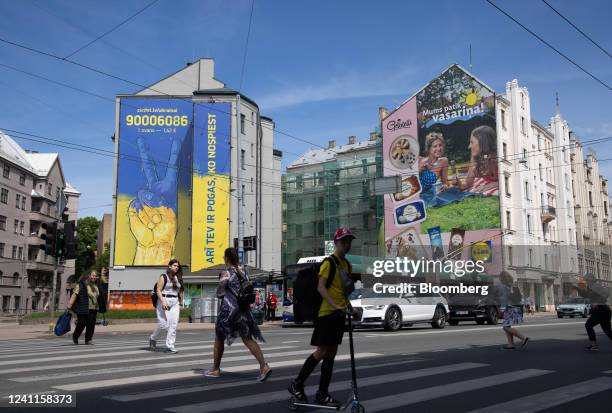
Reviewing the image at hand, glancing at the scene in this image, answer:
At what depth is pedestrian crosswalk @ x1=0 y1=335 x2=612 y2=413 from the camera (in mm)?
6348

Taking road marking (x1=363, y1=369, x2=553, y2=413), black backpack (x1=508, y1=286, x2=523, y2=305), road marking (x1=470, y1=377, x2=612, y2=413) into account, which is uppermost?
black backpack (x1=508, y1=286, x2=523, y2=305)

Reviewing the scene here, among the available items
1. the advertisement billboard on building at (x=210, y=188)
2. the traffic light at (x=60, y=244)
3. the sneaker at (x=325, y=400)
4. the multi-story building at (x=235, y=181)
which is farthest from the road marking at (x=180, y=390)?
the advertisement billboard on building at (x=210, y=188)

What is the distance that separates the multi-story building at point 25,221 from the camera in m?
59.2

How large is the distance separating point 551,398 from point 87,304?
34.6ft

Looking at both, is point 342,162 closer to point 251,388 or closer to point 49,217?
point 49,217

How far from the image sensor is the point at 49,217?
68.3 m

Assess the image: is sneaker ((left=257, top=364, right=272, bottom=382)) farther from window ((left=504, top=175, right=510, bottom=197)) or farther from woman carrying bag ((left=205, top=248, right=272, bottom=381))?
window ((left=504, top=175, right=510, bottom=197))

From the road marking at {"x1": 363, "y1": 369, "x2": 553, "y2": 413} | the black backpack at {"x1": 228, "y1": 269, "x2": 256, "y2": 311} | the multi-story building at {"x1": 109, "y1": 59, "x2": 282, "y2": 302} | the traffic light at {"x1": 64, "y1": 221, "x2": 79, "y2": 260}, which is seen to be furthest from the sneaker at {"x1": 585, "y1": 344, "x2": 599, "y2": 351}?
the multi-story building at {"x1": 109, "y1": 59, "x2": 282, "y2": 302}

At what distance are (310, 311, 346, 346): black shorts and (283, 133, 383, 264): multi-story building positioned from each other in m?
52.3

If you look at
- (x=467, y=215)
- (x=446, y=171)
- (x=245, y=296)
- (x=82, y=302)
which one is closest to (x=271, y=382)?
(x=245, y=296)

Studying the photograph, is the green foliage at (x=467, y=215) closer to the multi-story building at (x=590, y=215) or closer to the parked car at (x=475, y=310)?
the multi-story building at (x=590, y=215)

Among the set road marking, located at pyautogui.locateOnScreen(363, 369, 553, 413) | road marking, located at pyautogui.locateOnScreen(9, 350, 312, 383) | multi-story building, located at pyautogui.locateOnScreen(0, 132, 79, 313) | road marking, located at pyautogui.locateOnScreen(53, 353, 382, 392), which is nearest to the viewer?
road marking, located at pyautogui.locateOnScreen(363, 369, 553, 413)

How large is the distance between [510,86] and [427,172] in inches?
477

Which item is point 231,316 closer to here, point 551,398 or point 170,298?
point 170,298
